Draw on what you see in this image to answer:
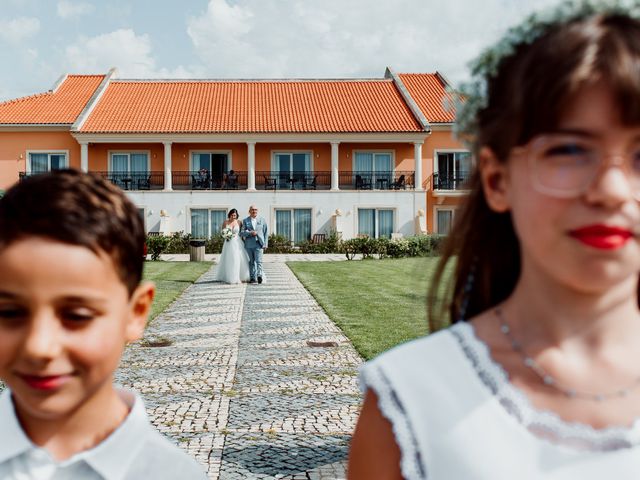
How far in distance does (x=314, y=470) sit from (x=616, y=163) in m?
3.04

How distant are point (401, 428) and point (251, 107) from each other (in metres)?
35.4

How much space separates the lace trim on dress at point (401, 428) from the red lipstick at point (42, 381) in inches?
23.3

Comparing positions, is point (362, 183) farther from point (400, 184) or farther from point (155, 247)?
point (155, 247)

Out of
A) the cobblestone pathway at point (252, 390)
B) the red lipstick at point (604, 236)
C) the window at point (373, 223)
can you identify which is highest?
the window at point (373, 223)

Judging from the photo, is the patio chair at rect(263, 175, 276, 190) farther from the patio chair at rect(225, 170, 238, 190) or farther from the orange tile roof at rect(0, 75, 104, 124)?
the orange tile roof at rect(0, 75, 104, 124)

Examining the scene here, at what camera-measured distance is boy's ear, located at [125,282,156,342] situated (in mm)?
1469

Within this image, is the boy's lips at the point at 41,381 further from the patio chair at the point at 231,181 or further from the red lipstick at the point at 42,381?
the patio chair at the point at 231,181

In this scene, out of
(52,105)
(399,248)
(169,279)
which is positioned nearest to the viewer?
(169,279)

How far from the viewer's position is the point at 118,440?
140 cm

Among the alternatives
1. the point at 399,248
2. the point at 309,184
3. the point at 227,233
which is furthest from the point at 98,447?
the point at 309,184

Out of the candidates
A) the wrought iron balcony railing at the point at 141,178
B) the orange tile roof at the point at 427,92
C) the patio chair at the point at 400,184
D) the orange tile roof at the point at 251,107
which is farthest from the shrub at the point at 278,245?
the orange tile roof at the point at 427,92

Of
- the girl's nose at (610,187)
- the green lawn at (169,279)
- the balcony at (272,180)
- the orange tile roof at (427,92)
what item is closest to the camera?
the girl's nose at (610,187)

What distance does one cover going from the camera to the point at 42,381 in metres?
1.31

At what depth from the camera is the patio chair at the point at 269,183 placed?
111 feet
